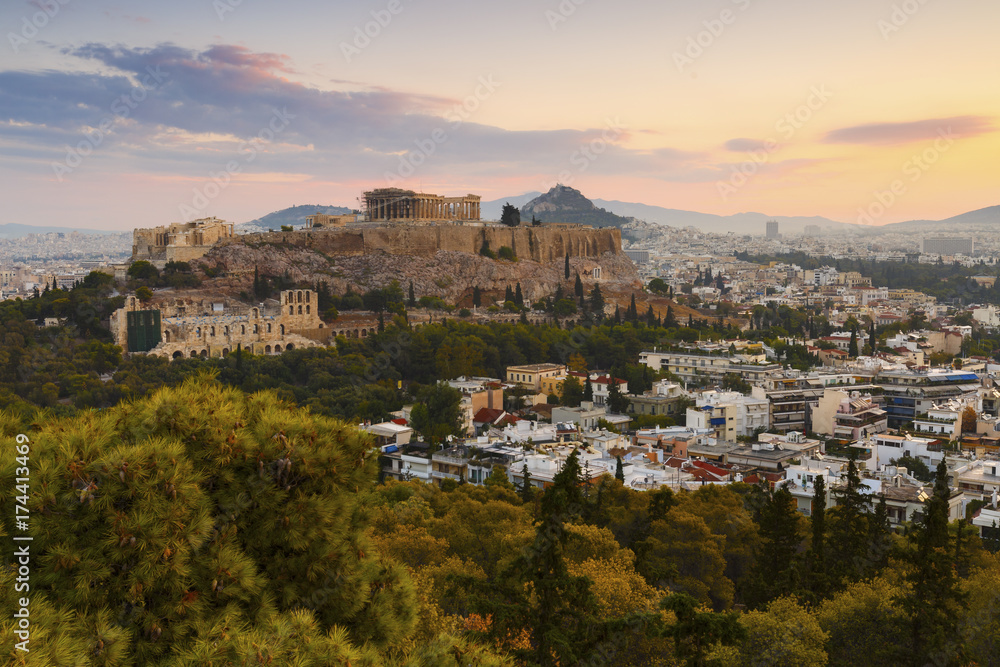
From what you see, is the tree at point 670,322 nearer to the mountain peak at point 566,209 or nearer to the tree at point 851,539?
the tree at point 851,539

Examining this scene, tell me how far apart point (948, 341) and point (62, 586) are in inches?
2275

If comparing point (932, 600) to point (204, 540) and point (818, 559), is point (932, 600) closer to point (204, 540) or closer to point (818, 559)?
point (818, 559)

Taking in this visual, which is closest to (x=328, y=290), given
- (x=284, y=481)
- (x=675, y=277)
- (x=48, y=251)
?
(x=284, y=481)

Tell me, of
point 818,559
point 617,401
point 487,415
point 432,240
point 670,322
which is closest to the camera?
point 818,559

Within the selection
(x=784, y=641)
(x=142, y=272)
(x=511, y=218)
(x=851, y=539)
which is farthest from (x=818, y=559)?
(x=511, y=218)

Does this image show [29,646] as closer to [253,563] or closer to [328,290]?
[253,563]

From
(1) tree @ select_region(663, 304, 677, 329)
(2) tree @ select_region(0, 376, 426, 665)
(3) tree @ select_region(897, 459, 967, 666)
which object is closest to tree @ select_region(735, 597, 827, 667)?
(3) tree @ select_region(897, 459, 967, 666)

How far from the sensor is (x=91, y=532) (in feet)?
16.0

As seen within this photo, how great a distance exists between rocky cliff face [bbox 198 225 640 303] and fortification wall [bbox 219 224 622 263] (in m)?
0.06

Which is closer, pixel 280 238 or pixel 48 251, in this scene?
pixel 280 238

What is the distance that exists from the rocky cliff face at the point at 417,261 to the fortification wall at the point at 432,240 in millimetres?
60

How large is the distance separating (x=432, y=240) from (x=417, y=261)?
8.55 feet

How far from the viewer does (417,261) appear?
56062mm

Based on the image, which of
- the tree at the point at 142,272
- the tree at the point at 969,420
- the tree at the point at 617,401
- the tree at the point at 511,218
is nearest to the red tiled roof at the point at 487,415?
the tree at the point at 617,401
